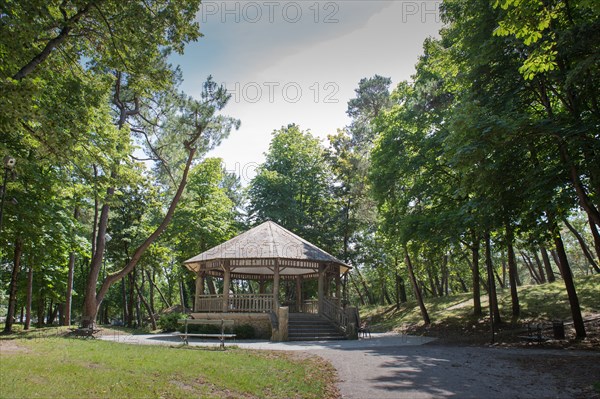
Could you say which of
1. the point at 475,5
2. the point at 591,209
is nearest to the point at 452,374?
the point at 591,209

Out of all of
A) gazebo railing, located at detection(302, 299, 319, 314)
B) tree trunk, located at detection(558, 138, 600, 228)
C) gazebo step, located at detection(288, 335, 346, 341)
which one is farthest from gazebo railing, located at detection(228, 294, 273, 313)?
tree trunk, located at detection(558, 138, 600, 228)

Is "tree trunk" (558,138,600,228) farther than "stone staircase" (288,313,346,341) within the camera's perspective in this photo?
No

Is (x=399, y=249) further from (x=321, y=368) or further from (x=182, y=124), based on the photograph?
(x=321, y=368)

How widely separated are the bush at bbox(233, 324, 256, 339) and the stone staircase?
1790 millimetres

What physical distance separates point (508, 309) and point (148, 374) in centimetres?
2035

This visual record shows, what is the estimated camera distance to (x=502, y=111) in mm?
12625

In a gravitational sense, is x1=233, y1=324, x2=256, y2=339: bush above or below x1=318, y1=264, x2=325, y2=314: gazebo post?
below

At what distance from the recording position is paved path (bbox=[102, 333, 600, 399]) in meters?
7.40

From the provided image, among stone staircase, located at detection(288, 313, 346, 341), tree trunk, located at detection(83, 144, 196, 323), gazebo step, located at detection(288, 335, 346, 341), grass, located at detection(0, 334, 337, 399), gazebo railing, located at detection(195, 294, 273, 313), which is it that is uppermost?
tree trunk, located at detection(83, 144, 196, 323)

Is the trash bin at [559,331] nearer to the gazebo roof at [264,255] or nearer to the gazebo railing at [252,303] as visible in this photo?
the gazebo roof at [264,255]

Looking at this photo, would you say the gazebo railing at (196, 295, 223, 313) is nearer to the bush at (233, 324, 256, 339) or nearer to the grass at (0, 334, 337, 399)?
the bush at (233, 324, 256, 339)

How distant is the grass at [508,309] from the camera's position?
63.3 ft

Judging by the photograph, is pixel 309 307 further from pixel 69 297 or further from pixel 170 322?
pixel 69 297

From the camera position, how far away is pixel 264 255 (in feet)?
62.6
